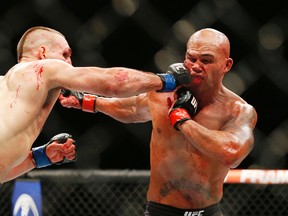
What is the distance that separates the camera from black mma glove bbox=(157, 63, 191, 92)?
7.02 ft

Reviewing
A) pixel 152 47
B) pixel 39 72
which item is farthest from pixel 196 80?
pixel 152 47

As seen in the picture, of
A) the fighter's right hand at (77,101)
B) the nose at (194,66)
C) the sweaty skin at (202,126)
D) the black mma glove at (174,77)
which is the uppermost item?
the nose at (194,66)

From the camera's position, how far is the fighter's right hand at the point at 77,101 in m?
2.56

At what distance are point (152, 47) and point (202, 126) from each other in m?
1.18

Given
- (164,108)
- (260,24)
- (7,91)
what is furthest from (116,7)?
(260,24)

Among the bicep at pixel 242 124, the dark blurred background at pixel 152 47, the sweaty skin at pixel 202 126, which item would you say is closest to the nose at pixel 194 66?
the sweaty skin at pixel 202 126

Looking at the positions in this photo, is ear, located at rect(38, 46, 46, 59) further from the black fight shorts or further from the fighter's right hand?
the black fight shorts

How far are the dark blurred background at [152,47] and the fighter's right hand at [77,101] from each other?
284 millimetres

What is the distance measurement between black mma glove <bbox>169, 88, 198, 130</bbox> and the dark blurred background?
0.53m

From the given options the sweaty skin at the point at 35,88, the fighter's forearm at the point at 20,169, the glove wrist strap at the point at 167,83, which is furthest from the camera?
the fighter's forearm at the point at 20,169

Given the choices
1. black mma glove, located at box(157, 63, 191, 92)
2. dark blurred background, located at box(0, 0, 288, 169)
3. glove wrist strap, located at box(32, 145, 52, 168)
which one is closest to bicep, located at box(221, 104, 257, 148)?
black mma glove, located at box(157, 63, 191, 92)

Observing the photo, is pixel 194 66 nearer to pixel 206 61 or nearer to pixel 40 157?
pixel 206 61

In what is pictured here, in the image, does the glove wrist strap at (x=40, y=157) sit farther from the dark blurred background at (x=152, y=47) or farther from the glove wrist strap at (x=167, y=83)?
the glove wrist strap at (x=167, y=83)

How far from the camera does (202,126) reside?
87.6 inches
